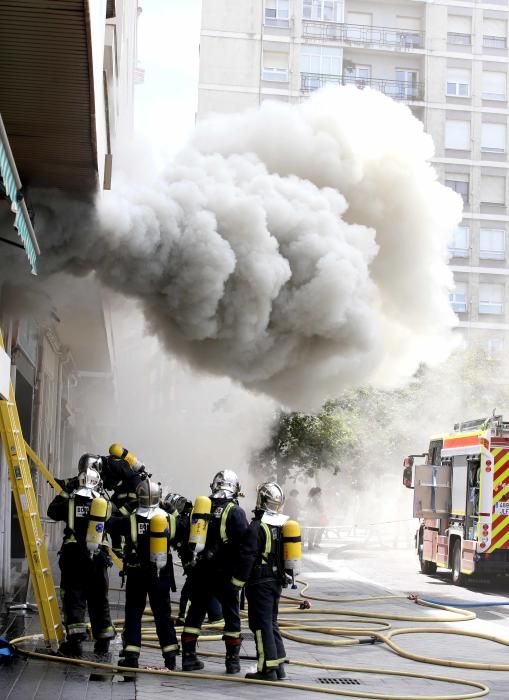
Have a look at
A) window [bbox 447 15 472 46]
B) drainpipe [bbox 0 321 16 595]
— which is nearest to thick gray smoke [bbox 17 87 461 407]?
drainpipe [bbox 0 321 16 595]

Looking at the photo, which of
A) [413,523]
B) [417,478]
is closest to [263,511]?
[417,478]

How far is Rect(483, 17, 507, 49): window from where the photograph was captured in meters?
47.8

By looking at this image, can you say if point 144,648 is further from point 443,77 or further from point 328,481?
point 443,77

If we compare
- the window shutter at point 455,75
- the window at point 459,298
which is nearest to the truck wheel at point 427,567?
the window at point 459,298

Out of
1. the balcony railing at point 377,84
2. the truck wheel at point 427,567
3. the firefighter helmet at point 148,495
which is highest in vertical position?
the balcony railing at point 377,84

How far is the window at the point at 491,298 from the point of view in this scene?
151 feet

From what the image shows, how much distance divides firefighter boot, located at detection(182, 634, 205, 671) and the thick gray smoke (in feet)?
14.1

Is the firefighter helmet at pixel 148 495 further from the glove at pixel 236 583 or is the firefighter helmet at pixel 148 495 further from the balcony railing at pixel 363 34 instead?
the balcony railing at pixel 363 34

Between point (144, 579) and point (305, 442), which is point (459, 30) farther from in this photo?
point (144, 579)

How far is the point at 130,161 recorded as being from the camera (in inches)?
500

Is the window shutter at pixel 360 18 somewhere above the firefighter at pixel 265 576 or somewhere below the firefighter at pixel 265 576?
above

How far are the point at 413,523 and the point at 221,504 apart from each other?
77.7 feet

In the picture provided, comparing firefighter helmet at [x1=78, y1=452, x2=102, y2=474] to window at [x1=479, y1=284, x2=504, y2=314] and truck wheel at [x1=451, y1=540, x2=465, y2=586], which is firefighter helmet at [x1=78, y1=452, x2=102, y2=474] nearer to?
truck wheel at [x1=451, y1=540, x2=465, y2=586]

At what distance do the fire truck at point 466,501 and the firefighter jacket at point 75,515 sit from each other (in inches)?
310
